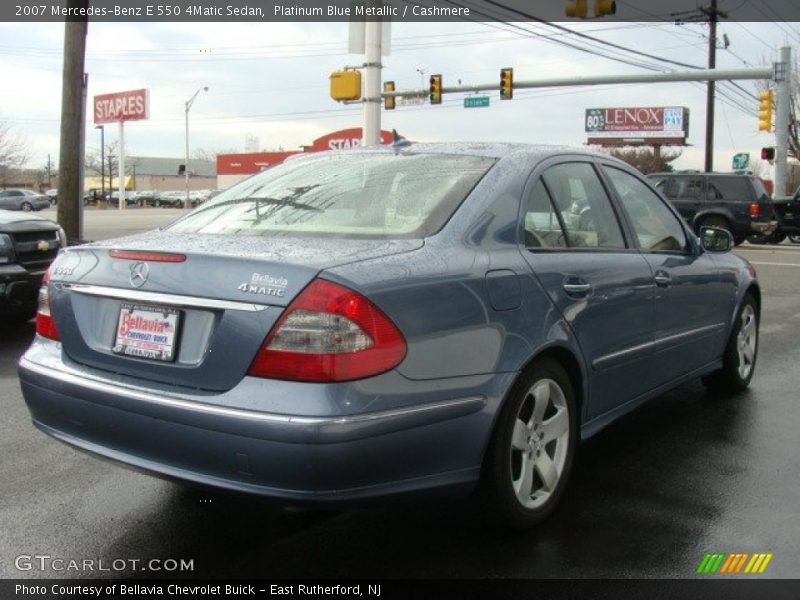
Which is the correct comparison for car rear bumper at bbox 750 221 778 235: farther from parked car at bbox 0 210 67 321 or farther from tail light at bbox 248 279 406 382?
tail light at bbox 248 279 406 382

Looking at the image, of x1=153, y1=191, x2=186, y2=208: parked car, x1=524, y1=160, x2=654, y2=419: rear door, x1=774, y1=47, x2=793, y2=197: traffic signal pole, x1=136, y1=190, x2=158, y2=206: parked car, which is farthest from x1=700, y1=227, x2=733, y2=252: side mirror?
x1=136, y1=190, x2=158, y2=206: parked car

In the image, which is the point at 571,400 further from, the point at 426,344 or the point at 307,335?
the point at 307,335

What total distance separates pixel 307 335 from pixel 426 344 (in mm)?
419

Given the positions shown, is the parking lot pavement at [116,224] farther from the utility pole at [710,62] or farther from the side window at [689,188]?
the utility pole at [710,62]

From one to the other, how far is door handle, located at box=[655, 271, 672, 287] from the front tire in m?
1.05

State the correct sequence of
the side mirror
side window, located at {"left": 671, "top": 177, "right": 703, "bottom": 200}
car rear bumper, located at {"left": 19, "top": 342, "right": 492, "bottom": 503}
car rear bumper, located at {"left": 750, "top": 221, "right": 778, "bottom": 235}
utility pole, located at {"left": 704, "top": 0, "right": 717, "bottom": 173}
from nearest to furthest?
car rear bumper, located at {"left": 19, "top": 342, "right": 492, "bottom": 503} < the side mirror < car rear bumper, located at {"left": 750, "top": 221, "right": 778, "bottom": 235} < side window, located at {"left": 671, "top": 177, "right": 703, "bottom": 200} < utility pole, located at {"left": 704, "top": 0, "right": 717, "bottom": 173}

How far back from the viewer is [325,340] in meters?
2.62

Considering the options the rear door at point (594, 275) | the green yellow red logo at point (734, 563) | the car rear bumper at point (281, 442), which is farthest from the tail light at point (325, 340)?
the green yellow red logo at point (734, 563)

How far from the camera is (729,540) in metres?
3.30

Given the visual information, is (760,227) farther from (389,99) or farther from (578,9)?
(389,99)

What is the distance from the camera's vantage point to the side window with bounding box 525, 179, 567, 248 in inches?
138

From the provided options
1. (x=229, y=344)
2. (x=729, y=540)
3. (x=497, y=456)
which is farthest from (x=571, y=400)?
(x=229, y=344)

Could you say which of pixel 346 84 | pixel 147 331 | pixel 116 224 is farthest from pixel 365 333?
pixel 116 224

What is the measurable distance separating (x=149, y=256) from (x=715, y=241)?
3.56m
